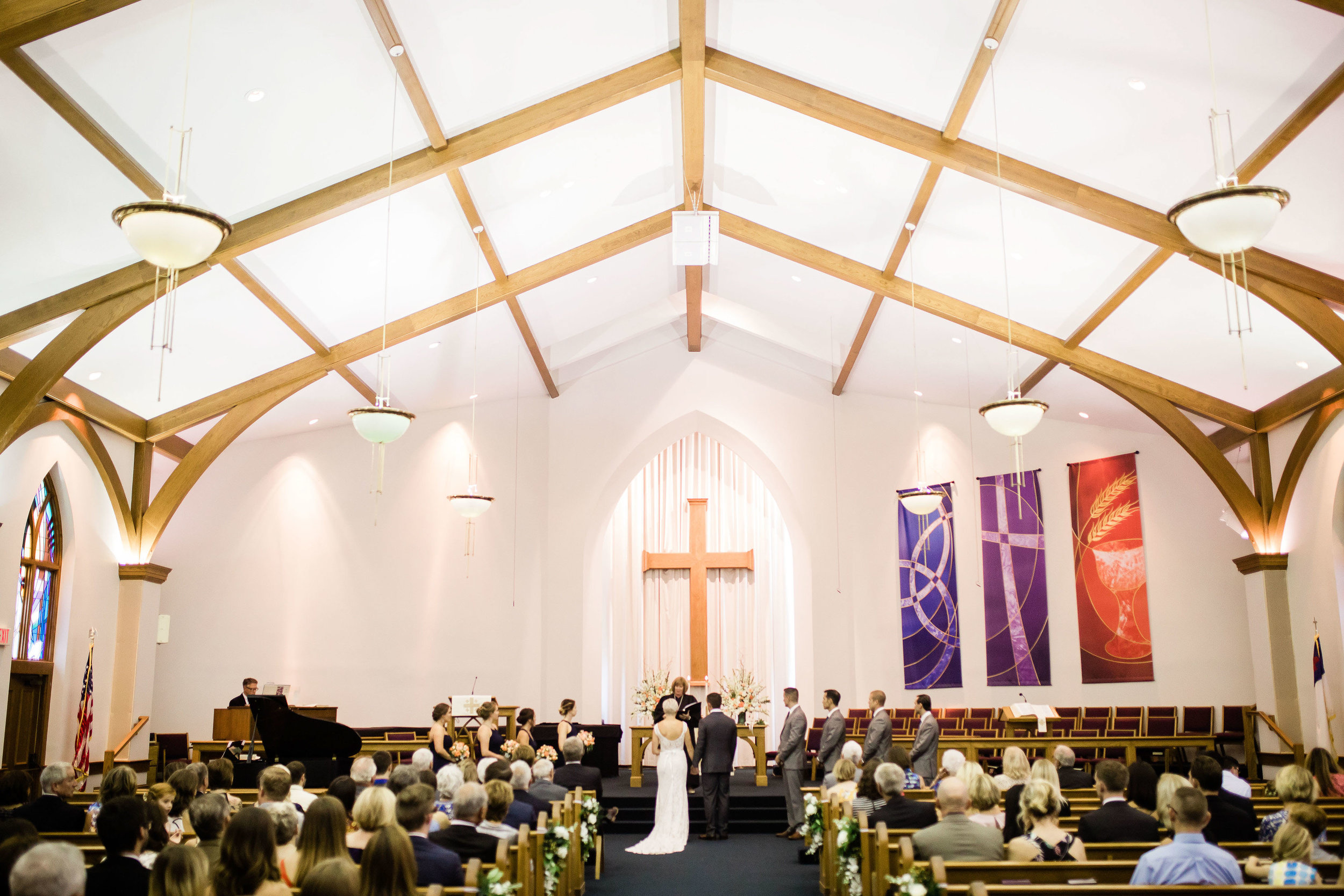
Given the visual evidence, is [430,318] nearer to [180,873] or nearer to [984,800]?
[984,800]

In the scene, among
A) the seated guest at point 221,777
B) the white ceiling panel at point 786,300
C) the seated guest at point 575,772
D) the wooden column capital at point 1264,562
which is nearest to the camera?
the seated guest at point 221,777

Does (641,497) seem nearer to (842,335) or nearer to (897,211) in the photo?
(842,335)

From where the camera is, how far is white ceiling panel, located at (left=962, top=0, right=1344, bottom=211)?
6125 millimetres

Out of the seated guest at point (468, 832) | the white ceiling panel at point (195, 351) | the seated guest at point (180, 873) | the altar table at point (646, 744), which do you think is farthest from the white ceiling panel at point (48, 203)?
the altar table at point (646, 744)

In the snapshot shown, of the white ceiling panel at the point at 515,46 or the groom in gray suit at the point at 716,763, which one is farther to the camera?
the groom in gray suit at the point at 716,763

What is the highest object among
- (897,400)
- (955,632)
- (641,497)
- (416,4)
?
(416,4)

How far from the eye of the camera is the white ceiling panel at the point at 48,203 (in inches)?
250

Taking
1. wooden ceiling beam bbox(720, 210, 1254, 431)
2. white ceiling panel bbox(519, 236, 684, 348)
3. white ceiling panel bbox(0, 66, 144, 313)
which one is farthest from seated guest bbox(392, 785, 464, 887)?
white ceiling panel bbox(519, 236, 684, 348)

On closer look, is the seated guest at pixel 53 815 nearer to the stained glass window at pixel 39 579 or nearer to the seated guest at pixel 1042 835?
the seated guest at pixel 1042 835

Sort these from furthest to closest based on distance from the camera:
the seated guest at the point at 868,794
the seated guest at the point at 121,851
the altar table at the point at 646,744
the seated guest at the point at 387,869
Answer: the altar table at the point at 646,744 < the seated guest at the point at 868,794 < the seated guest at the point at 121,851 < the seated guest at the point at 387,869

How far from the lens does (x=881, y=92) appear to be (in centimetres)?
830

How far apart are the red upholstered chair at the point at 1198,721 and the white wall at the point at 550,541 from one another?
2.48 feet

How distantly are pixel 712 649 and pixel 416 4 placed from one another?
10.3m

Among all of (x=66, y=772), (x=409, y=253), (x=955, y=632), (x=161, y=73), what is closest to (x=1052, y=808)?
(x=66, y=772)
